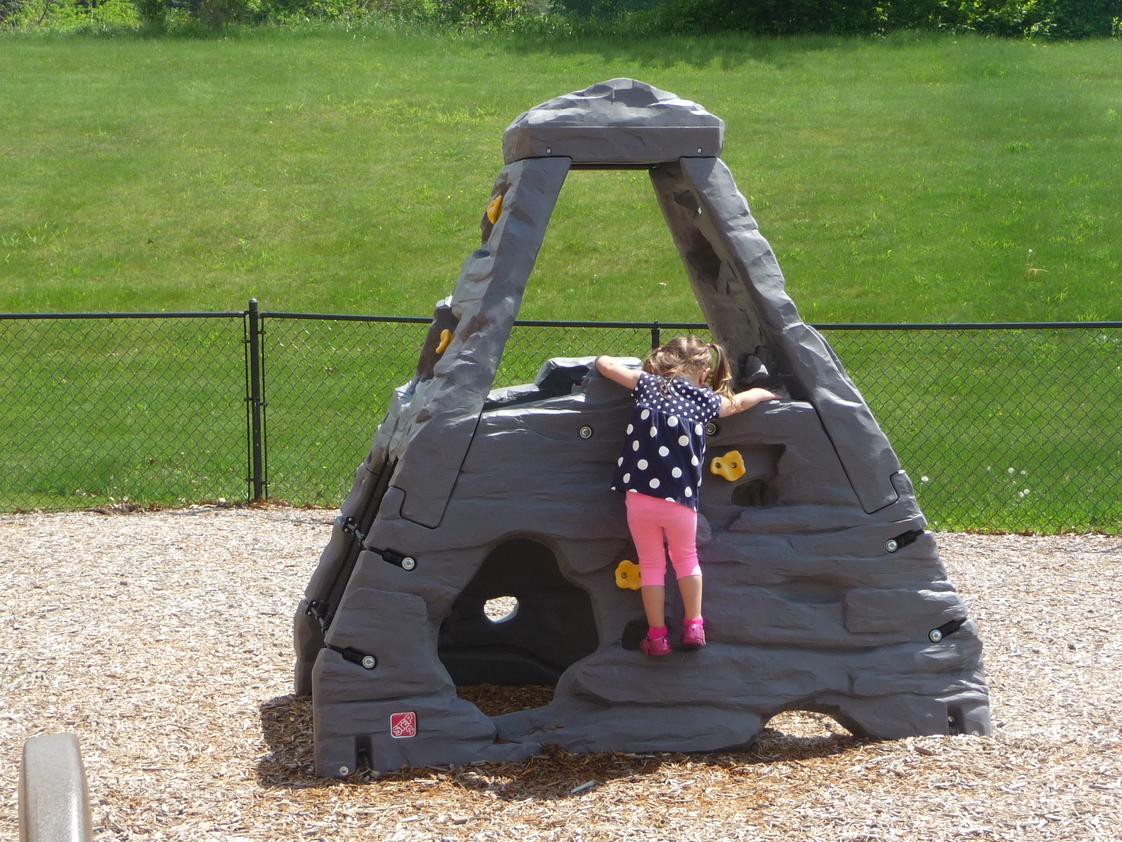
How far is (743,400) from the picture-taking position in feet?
15.6

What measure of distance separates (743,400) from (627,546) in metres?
0.71

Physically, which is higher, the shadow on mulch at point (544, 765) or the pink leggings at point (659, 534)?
the pink leggings at point (659, 534)

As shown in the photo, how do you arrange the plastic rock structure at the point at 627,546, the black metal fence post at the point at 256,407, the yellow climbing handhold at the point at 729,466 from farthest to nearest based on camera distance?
the black metal fence post at the point at 256,407 < the yellow climbing handhold at the point at 729,466 < the plastic rock structure at the point at 627,546

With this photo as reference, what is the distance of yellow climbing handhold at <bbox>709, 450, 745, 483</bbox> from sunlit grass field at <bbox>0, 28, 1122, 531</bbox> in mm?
5286

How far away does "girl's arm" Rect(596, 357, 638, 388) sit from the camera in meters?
4.71

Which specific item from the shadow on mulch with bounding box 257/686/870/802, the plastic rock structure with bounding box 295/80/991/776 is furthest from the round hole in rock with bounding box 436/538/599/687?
the plastic rock structure with bounding box 295/80/991/776

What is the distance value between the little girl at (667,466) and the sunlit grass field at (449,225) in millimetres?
5496

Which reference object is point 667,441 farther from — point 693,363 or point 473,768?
point 473,768

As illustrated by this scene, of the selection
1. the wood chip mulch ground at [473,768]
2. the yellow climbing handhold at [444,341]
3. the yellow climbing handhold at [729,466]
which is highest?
Answer: the yellow climbing handhold at [444,341]

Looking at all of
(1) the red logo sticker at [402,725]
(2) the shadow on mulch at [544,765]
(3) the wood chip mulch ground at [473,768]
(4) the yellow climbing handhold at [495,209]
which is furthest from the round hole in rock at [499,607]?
(4) the yellow climbing handhold at [495,209]

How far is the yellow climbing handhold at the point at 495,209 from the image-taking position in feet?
16.5

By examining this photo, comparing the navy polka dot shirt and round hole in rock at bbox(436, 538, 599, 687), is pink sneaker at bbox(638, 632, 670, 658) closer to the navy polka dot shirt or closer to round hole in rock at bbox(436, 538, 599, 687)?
the navy polka dot shirt

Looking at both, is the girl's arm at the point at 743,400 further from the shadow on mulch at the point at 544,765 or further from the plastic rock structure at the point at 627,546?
the shadow on mulch at the point at 544,765

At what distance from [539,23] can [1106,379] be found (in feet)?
71.5
